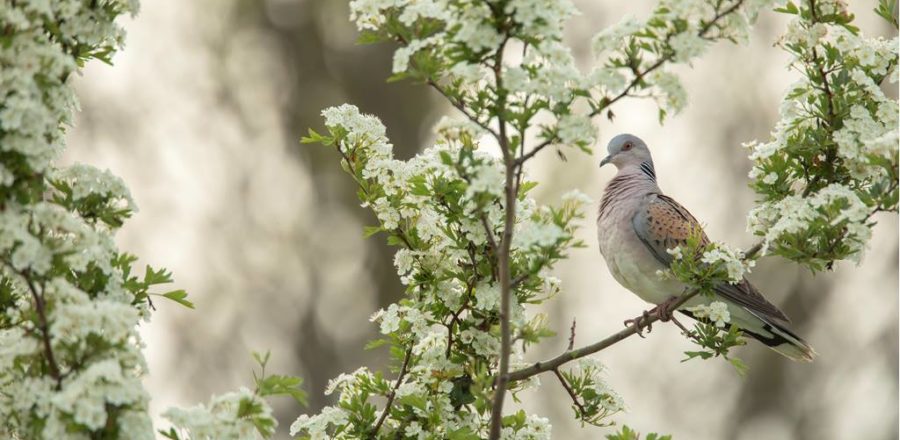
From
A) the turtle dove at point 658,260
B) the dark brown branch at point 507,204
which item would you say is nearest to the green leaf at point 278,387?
the dark brown branch at point 507,204

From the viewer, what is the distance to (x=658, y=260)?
662 cm

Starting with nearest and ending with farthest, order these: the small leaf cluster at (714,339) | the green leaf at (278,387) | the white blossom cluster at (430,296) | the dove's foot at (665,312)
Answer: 1. the green leaf at (278,387)
2. the white blossom cluster at (430,296)
3. the small leaf cluster at (714,339)
4. the dove's foot at (665,312)

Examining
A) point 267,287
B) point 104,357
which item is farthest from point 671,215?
point 267,287

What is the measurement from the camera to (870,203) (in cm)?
408

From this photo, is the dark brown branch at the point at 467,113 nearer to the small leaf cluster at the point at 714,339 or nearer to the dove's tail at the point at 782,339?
the small leaf cluster at the point at 714,339

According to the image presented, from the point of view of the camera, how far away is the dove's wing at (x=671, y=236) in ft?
21.2

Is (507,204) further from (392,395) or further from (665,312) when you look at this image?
(665,312)

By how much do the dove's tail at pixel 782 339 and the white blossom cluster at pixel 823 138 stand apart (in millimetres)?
1631

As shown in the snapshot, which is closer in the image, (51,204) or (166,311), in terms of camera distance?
(51,204)

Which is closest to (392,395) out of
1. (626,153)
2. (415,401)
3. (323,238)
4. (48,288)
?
(415,401)

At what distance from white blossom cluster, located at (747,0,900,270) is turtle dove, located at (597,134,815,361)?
1478 millimetres

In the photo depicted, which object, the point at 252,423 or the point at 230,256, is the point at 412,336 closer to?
the point at 252,423

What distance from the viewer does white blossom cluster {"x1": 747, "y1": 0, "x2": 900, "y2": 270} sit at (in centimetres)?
430

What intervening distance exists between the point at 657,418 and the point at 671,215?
7620mm
